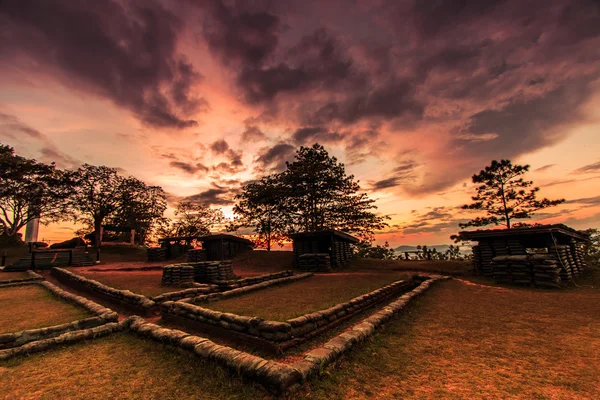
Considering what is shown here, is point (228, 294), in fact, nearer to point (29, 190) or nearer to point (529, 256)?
point (529, 256)

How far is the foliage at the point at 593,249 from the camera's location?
1834 centimetres

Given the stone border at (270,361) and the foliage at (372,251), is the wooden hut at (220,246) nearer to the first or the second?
the foliage at (372,251)

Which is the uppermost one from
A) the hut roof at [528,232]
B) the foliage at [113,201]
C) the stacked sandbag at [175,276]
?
the foliage at [113,201]

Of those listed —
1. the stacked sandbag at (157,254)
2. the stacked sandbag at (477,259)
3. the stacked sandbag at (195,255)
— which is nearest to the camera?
the stacked sandbag at (477,259)

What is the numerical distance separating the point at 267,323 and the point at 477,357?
4092mm

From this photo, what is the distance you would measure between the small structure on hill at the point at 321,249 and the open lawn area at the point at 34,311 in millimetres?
15519

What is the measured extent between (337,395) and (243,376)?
1.48 meters

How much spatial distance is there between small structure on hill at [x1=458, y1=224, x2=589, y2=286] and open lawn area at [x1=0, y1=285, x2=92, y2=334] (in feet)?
58.0

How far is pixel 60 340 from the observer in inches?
221

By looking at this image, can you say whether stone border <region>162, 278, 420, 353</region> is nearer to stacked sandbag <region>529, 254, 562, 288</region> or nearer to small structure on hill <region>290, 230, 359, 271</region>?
stacked sandbag <region>529, 254, 562, 288</region>

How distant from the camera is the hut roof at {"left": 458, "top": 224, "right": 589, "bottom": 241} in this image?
13.1m

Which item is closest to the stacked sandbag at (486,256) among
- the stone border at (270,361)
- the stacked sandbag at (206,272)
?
the stone border at (270,361)

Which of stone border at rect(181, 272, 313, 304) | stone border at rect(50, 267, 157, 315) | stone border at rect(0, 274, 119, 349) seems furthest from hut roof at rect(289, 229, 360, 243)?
stone border at rect(0, 274, 119, 349)

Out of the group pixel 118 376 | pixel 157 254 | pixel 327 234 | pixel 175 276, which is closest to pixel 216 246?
pixel 157 254
